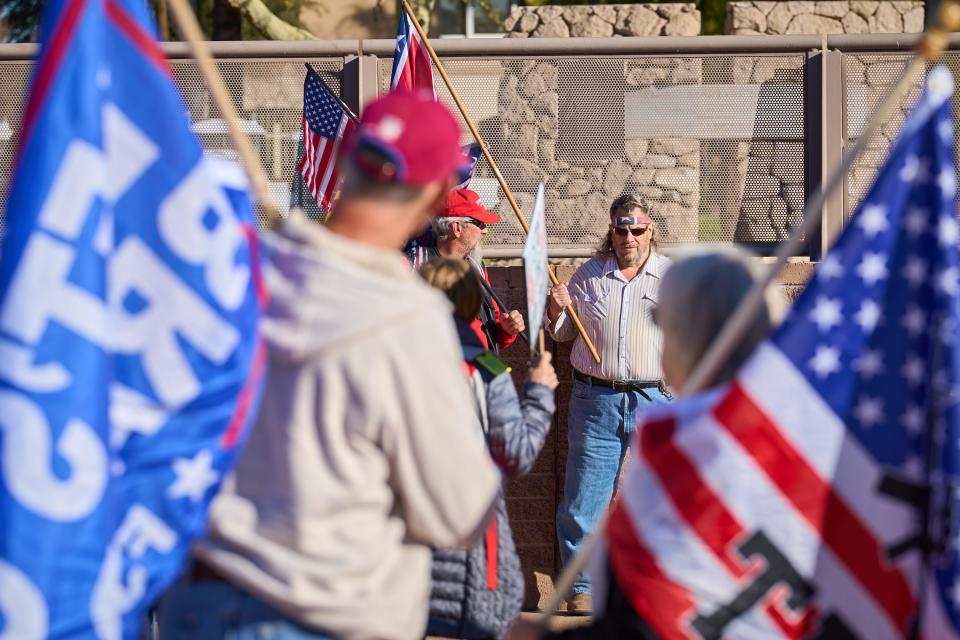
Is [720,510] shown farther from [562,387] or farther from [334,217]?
[562,387]

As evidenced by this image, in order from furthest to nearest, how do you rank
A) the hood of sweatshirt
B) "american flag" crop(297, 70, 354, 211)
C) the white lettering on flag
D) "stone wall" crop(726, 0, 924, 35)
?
1. "stone wall" crop(726, 0, 924, 35)
2. "american flag" crop(297, 70, 354, 211)
3. the white lettering on flag
4. the hood of sweatshirt

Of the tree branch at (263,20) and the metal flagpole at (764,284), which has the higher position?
the tree branch at (263,20)

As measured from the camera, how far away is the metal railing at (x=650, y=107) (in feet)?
22.1

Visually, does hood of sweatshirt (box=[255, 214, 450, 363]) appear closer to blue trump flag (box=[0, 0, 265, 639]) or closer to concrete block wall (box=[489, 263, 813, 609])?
blue trump flag (box=[0, 0, 265, 639])

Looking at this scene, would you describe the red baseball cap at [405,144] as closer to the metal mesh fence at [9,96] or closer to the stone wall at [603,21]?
the metal mesh fence at [9,96]

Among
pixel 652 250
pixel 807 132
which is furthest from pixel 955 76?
pixel 652 250

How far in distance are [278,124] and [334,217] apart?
14.2 feet

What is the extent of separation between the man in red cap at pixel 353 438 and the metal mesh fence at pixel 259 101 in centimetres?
429

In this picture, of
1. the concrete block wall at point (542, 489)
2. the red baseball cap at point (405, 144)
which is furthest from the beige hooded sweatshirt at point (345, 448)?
the concrete block wall at point (542, 489)

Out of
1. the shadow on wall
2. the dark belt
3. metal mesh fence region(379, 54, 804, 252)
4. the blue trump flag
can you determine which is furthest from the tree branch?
the blue trump flag

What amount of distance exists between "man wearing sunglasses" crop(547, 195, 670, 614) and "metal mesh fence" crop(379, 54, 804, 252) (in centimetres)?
37

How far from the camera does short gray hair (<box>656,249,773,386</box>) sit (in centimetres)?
266

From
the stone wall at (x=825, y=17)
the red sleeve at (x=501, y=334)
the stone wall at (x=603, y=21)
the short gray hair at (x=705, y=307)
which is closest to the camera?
the short gray hair at (x=705, y=307)

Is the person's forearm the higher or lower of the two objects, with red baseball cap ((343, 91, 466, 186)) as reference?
lower
